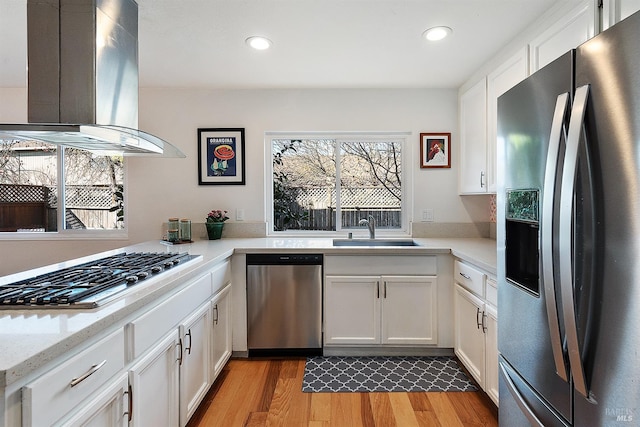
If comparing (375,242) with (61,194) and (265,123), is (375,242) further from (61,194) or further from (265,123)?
(61,194)

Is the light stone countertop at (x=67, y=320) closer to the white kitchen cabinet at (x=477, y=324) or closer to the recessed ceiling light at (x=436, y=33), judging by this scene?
the white kitchen cabinet at (x=477, y=324)

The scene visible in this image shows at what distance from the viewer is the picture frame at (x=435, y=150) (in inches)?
122

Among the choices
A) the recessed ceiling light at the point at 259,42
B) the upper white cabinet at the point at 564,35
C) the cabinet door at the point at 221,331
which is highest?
the recessed ceiling light at the point at 259,42

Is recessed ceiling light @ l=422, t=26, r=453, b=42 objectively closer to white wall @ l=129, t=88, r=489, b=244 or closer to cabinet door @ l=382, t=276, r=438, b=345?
white wall @ l=129, t=88, r=489, b=244

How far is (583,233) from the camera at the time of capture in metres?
0.88

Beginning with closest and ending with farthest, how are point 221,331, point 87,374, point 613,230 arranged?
1. point 613,230
2. point 87,374
3. point 221,331

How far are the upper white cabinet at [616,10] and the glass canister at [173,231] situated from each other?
2895 millimetres

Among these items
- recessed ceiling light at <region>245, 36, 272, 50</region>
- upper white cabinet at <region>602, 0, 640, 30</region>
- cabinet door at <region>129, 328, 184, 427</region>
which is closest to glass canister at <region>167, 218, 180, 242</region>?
cabinet door at <region>129, 328, 184, 427</region>

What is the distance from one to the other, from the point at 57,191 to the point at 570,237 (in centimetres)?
389

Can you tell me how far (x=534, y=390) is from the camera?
1.14 m

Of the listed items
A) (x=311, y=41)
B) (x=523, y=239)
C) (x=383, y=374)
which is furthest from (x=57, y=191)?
(x=523, y=239)

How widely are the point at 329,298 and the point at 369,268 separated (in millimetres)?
389

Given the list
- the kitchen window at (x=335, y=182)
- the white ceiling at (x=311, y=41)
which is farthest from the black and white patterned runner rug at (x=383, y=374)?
the white ceiling at (x=311, y=41)

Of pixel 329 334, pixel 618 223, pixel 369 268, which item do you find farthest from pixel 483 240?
pixel 618 223
